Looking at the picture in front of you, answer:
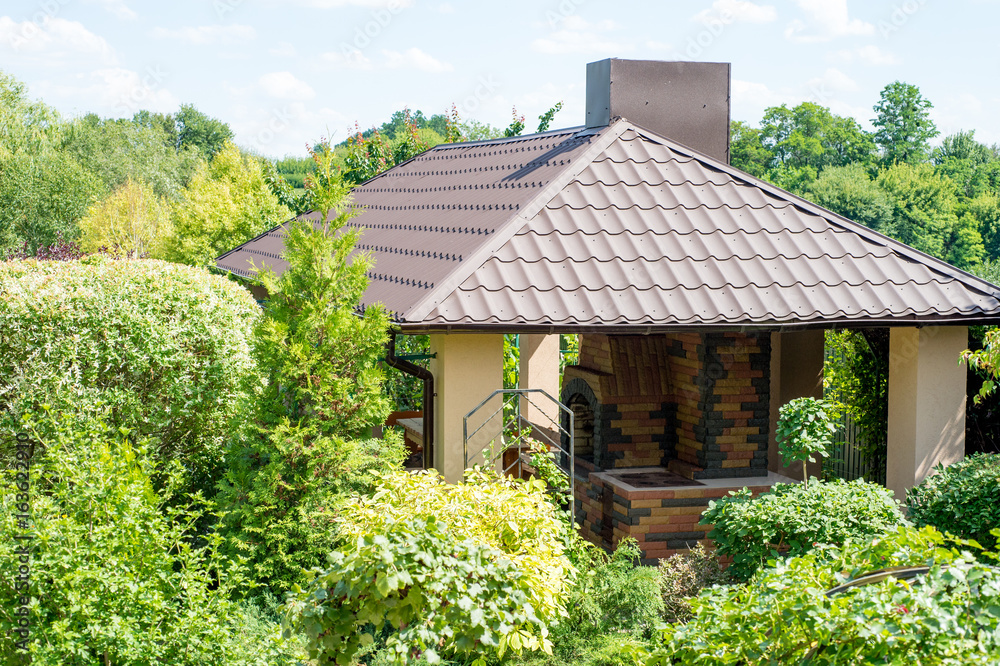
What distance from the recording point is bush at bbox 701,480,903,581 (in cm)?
700

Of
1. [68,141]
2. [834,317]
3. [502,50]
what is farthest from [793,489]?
[68,141]

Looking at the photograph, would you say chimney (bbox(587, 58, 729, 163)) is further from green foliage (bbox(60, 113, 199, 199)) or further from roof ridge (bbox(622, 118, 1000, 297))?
green foliage (bbox(60, 113, 199, 199))

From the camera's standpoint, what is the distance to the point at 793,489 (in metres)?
7.55

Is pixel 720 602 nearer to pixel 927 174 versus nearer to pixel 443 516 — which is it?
pixel 443 516

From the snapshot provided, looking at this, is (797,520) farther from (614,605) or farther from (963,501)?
(963,501)

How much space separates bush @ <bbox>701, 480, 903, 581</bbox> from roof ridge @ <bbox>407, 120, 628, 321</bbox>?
122 inches

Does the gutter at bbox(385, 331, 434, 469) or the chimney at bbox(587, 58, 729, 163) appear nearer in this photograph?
the gutter at bbox(385, 331, 434, 469)

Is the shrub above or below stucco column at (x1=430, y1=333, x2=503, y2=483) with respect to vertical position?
below

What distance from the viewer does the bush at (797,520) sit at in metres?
7.00

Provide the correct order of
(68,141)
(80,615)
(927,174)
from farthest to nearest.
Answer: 1. (927,174)
2. (68,141)
3. (80,615)

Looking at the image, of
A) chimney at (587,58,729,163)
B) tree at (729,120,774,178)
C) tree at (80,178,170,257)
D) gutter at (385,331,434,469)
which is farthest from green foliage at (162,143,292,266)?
tree at (729,120,774,178)

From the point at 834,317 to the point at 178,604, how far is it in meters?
6.45

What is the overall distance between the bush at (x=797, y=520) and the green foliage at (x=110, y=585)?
365cm

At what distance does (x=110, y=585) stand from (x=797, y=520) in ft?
16.4
